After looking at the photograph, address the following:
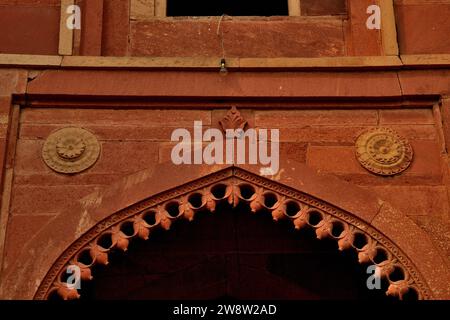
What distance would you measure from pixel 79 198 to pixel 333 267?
173 centimetres

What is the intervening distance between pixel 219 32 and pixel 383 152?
4.54 feet

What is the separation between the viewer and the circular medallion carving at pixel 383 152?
7.11 metres

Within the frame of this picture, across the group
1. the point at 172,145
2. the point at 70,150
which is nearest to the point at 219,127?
the point at 172,145

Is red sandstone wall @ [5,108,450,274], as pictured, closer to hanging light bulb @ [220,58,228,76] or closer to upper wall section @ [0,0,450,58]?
hanging light bulb @ [220,58,228,76]

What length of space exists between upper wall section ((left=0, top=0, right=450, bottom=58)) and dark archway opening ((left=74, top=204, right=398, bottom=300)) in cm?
112

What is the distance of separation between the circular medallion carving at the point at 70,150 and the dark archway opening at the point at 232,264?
683 millimetres

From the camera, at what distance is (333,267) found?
761 centimetres

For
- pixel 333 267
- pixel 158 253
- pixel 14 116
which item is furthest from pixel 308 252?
pixel 14 116

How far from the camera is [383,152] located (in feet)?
23.5

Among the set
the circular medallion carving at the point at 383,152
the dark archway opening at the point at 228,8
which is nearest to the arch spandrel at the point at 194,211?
the circular medallion carving at the point at 383,152

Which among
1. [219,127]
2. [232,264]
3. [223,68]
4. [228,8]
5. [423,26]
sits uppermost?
[228,8]

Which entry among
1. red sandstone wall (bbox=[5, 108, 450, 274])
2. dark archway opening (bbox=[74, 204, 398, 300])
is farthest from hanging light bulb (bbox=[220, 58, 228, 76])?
dark archway opening (bbox=[74, 204, 398, 300])

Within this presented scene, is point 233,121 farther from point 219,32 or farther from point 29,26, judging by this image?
point 29,26

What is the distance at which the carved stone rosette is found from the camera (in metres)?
6.71
